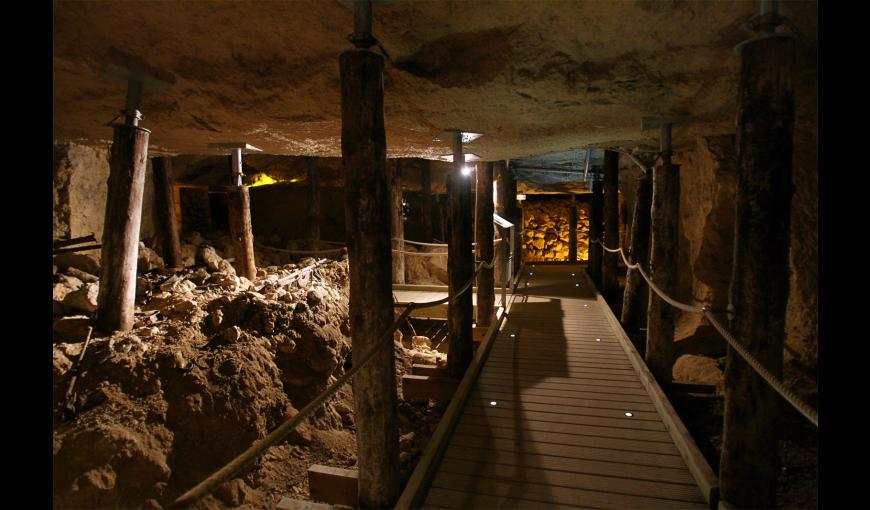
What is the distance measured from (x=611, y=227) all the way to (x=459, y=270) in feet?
21.6

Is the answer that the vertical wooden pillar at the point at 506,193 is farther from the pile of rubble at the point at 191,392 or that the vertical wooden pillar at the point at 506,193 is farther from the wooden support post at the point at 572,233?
the pile of rubble at the point at 191,392

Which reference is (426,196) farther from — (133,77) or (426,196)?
(133,77)

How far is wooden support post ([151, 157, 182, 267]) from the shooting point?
8.43 meters

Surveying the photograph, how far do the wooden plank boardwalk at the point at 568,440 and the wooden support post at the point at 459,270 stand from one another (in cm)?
42

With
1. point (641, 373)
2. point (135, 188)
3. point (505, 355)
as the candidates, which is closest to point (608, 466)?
point (641, 373)

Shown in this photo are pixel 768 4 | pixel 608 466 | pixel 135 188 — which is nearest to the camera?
pixel 768 4

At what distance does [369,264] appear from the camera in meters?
2.84

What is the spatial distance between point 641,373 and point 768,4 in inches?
157

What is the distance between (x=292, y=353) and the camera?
18.5 feet

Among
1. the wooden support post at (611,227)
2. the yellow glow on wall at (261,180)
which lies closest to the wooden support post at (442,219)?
the yellow glow on wall at (261,180)

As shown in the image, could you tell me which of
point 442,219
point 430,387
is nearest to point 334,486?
point 430,387

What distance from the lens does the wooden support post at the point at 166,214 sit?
8430 millimetres
